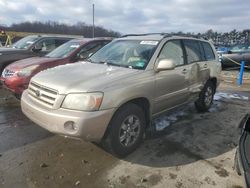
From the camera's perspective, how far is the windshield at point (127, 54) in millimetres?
4418

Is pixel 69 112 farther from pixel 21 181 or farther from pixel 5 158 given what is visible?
pixel 5 158

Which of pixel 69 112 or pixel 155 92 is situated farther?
pixel 155 92

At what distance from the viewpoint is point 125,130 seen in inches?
155

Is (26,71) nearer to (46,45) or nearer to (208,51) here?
(46,45)

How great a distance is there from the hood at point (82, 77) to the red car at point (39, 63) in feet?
7.14

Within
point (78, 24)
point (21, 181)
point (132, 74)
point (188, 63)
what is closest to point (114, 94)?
point (132, 74)

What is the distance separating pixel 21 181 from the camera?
11.0 feet

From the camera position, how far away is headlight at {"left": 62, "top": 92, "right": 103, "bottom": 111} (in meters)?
3.43

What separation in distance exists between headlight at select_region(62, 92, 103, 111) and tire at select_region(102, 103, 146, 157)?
389mm

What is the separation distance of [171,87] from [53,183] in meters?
2.52

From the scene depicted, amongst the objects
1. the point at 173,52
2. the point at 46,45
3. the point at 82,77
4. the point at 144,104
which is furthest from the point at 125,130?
the point at 46,45

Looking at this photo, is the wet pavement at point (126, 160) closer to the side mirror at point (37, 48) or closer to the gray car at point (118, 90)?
the gray car at point (118, 90)

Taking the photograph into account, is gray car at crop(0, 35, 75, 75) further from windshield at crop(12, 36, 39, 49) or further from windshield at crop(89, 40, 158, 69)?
windshield at crop(89, 40, 158, 69)

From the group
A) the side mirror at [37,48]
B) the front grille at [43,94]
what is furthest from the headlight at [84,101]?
the side mirror at [37,48]
